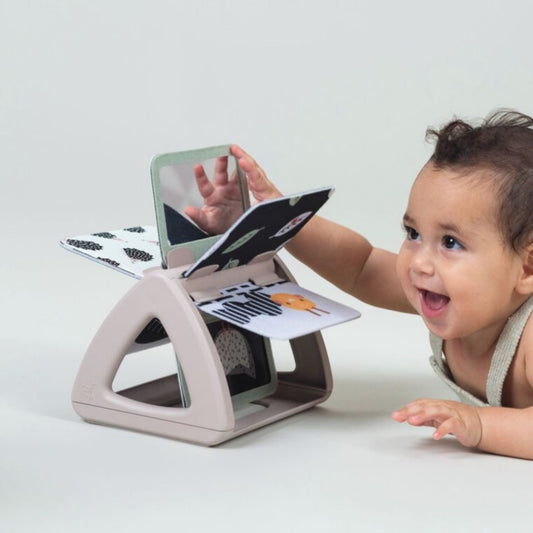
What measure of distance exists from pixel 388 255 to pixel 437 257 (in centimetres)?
33

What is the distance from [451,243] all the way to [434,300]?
9cm

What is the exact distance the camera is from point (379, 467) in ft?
5.57

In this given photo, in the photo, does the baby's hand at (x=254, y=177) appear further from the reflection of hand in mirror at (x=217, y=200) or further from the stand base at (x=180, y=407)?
the stand base at (x=180, y=407)

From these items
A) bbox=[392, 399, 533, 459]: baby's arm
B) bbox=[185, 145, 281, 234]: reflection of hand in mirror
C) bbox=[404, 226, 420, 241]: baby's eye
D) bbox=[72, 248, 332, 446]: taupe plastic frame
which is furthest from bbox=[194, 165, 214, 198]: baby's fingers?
bbox=[392, 399, 533, 459]: baby's arm

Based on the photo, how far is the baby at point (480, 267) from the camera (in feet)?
5.65

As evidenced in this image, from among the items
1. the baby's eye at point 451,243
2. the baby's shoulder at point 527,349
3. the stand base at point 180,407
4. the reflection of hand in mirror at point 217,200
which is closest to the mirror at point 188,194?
the reflection of hand in mirror at point 217,200

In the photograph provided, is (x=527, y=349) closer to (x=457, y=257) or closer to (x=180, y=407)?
(x=457, y=257)

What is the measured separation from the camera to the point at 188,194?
1878 mm

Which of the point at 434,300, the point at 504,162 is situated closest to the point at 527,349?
the point at 434,300

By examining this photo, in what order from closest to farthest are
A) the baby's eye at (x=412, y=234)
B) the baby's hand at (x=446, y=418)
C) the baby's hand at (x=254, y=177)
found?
the baby's hand at (x=446, y=418) → the baby's eye at (x=412, y=234) → the baby's hand at (x=254, y=177)

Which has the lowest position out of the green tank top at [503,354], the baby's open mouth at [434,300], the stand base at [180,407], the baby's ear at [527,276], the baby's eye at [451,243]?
the stand base at [180,407]

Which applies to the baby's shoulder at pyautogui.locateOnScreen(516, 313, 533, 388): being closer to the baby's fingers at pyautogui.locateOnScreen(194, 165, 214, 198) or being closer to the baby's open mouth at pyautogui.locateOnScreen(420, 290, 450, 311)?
the baby's open mouth at pyautogui.locateOnScreen(420, 290, 450, 311)

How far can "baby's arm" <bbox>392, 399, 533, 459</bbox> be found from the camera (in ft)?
5.59

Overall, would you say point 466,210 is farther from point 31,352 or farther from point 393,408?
point 31,352
